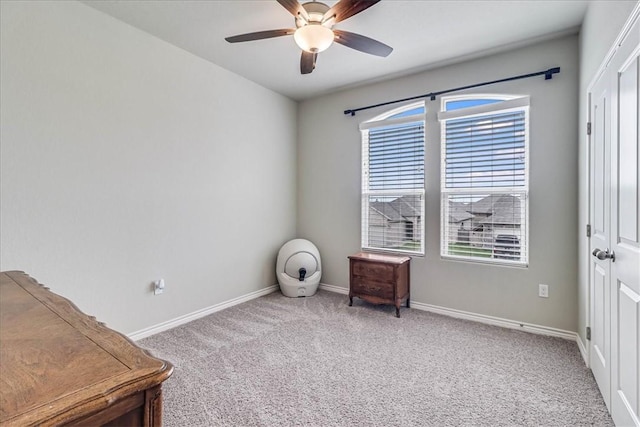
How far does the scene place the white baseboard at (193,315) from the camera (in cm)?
271

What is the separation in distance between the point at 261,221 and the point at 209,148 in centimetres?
112

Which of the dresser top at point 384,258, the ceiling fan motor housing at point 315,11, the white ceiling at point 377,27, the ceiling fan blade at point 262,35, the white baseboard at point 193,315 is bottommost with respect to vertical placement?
the white baseboard at point 193,315

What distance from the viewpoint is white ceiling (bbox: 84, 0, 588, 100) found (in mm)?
2316

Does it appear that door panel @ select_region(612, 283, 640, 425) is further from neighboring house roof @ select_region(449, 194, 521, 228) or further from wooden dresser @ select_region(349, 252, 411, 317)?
wooden dresser @ select_region(349, 252, 411, 317)

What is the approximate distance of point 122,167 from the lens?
2570 mm

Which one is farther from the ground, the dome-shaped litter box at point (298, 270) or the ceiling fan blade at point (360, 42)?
the ceiling fan blade at point (360, 42)

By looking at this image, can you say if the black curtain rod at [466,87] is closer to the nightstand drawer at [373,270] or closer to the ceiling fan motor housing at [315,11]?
the ceiling fan motor housing at [315,11]

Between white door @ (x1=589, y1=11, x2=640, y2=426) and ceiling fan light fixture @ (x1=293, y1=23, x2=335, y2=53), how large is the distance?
1.57 meters

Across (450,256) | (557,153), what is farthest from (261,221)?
(557,153)

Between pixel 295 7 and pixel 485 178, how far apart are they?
7.76ft

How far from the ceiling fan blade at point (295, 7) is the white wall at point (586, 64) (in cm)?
171

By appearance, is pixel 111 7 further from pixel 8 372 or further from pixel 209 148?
pixel 8 372

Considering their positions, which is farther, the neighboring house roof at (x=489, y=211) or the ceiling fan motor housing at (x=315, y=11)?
the neighboring house roof at (x=489, y=211)

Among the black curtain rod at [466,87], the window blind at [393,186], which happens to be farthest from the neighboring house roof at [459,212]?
the black curtain rod at [466,87]
